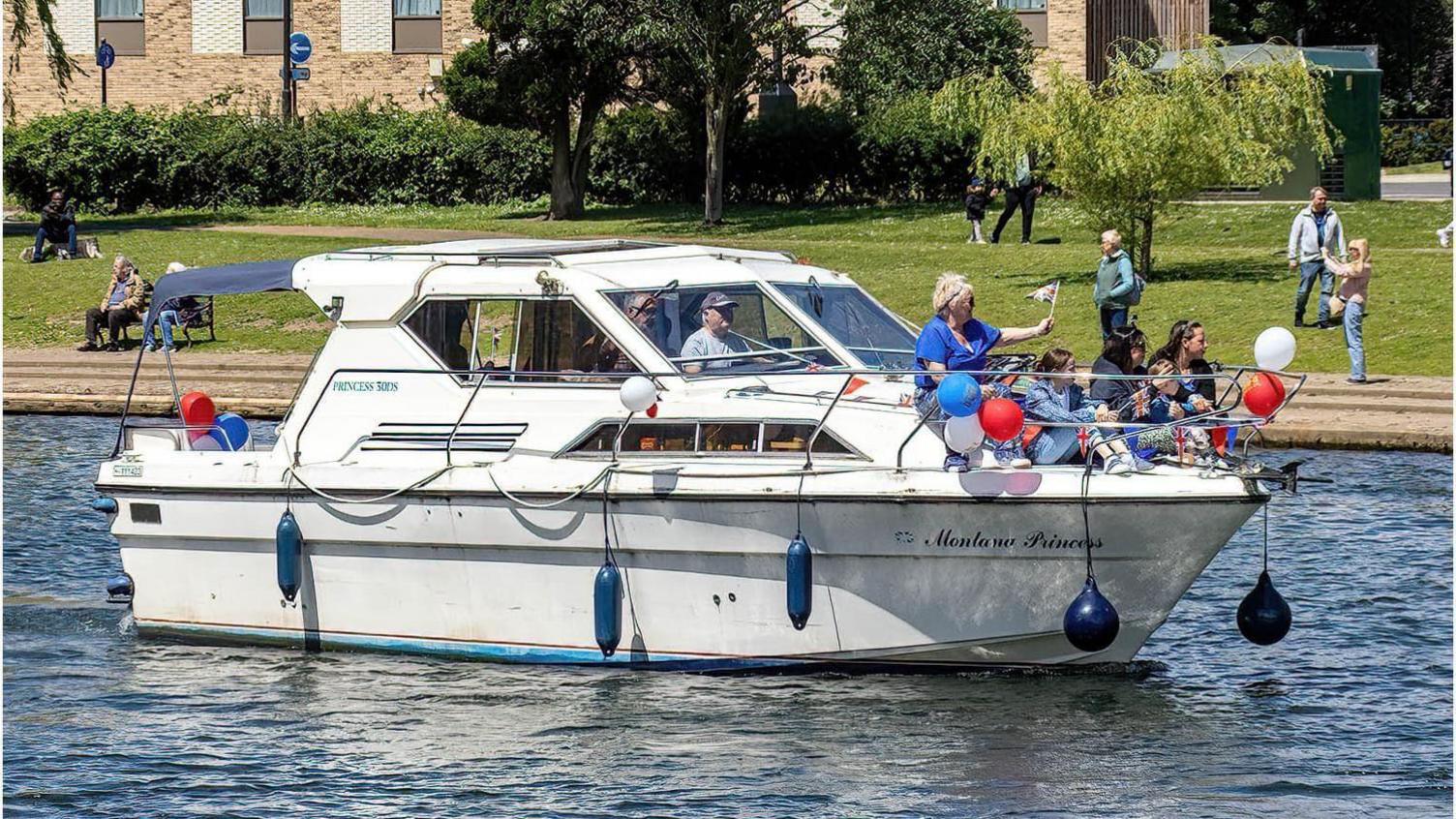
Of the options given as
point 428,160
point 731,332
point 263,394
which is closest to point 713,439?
point 731,332

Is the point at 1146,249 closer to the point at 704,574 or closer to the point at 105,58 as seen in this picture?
the point at 704,574

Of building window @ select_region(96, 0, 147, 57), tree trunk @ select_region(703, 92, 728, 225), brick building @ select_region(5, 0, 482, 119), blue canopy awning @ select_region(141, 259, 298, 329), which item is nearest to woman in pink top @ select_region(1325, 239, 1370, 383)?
blue canopy awning @ select_region(141, 259, 298, 329)

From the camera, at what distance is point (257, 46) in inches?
2244

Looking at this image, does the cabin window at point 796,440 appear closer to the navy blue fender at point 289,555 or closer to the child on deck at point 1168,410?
the child on deck at point 1168,410

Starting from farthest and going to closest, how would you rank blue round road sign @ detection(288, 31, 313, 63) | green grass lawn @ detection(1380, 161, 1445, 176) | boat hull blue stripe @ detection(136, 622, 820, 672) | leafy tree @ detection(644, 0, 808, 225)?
green grass lawn @ detection(1380, 161, 1445, 176) → blue round road sign @ detection(288, 31, 313, 63) → leafy tree @ detection(644, 0, 808, 225) → boat hull blue stripe @ detection(136, 622, 820, 672)

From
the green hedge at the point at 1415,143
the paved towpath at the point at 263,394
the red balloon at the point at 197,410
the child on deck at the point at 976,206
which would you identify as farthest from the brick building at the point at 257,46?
the red balloon at the point at 197,410

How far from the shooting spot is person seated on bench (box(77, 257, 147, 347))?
1230 inches

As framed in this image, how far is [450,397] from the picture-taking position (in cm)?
1420

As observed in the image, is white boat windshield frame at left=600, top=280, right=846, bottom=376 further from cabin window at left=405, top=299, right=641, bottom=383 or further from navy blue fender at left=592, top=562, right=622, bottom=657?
navy blue fender at left=592, top=562, right=622, bottom=657

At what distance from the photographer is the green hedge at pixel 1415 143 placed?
61.0 m

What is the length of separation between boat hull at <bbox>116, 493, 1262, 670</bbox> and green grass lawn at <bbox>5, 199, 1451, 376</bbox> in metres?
13.9

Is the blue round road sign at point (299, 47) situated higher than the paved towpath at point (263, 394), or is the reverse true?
the blue round road sign at point (299, 47)

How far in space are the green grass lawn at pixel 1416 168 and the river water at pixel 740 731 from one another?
45.7m

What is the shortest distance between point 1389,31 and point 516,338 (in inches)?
2536
